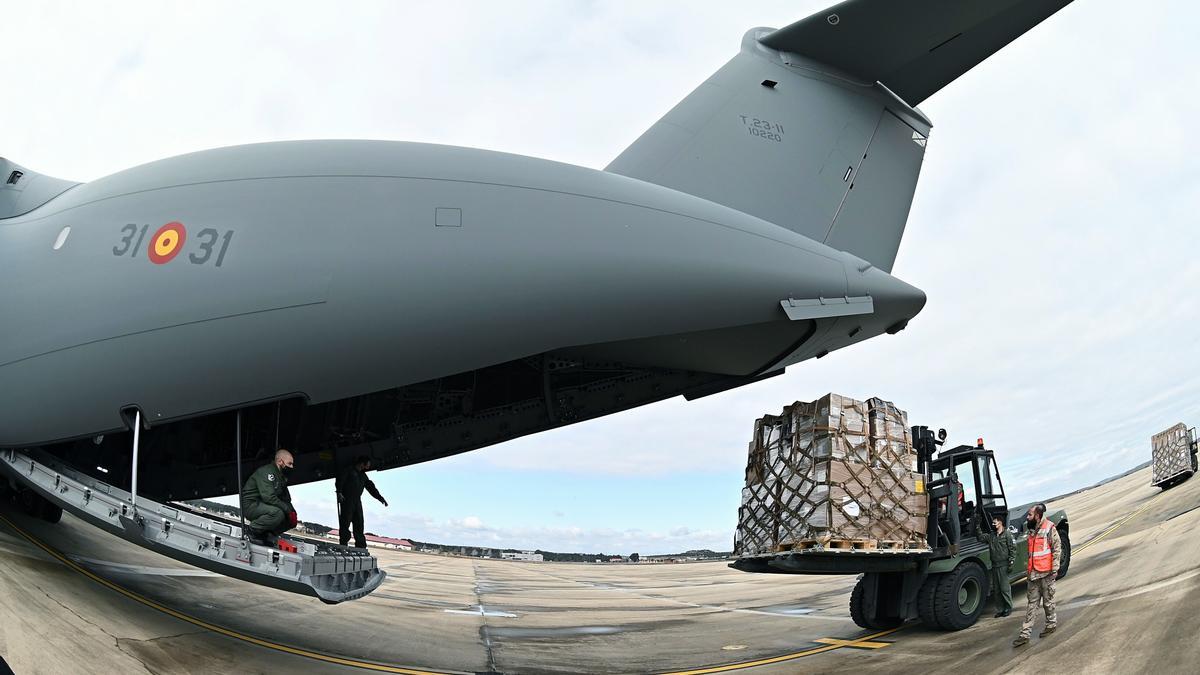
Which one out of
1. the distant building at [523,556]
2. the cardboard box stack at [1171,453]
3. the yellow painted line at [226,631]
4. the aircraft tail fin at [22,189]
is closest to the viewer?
the yellow painted line at [226,631]

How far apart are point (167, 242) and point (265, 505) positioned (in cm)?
209

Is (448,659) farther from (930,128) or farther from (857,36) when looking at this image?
(930,128)

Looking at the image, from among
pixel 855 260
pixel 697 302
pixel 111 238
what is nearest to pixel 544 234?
pixel 697 302

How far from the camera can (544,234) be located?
522 centimetres

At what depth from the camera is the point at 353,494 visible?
23.7 feet

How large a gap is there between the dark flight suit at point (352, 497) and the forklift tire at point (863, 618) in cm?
548

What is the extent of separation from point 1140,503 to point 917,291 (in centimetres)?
1572

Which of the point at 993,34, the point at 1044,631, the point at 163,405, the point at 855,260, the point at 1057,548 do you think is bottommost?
the point at 1044,631

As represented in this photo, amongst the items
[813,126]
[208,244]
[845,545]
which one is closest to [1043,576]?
[845,545]

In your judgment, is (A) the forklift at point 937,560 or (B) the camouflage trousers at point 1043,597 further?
(A) the forklift at point 937,560

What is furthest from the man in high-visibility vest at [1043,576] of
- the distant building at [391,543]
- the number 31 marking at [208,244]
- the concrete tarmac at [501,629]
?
the distant building at [391,543]

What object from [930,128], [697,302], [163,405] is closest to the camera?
[163,405]

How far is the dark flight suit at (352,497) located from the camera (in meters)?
7.16

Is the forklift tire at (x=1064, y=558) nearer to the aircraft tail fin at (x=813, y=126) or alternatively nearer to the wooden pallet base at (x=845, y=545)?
the wooden pallet base at (x=845, y=545)
